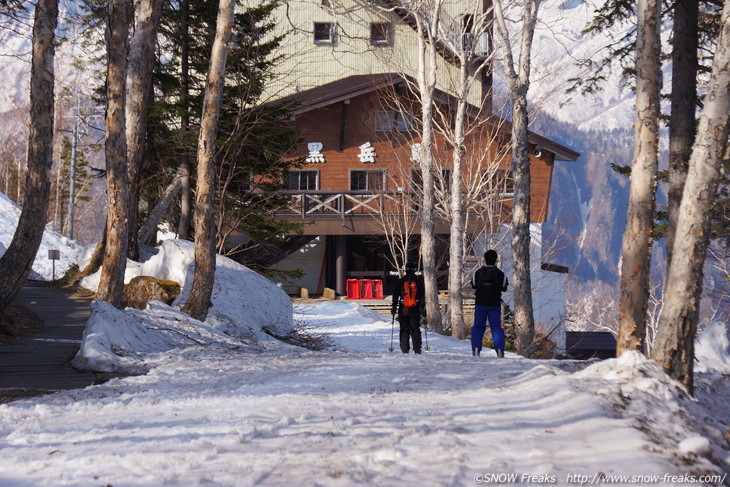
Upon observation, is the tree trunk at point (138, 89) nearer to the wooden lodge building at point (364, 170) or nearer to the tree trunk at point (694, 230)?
the wooden lodge building at point (364, 170)

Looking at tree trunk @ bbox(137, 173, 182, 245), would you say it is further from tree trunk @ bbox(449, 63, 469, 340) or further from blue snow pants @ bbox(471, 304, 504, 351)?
blue snow pants @ bbox(471, 304, 504, 351)

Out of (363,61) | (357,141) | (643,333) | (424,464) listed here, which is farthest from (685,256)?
(363,61)

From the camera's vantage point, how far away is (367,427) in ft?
15.1

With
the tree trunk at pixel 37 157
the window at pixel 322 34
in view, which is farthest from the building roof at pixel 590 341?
the tree trunk at pixel 37 157

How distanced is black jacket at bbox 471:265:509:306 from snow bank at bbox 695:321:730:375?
287 cm

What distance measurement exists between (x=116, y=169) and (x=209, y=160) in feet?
4.60

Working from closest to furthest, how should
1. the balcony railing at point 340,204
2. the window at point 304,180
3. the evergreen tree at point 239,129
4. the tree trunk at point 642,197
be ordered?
the tree trunk at point 642,197
the evergreen tree at point 239,129
the balcony railing at point 340,204
the window at point 304,180

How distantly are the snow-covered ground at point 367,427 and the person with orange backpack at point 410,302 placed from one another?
3.18m

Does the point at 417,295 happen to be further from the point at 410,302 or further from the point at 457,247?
the point at 457,247

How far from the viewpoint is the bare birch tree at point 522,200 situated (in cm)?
1405

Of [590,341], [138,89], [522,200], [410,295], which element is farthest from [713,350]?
[590,341]

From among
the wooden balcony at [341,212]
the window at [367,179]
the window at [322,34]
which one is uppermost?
the window at [322,34]

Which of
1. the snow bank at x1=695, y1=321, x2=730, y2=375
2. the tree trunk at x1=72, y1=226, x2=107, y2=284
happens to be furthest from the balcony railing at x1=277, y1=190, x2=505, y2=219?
the snow bank at x1=695, y1=321, x2=730, y2=375

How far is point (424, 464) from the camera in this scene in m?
3.71
